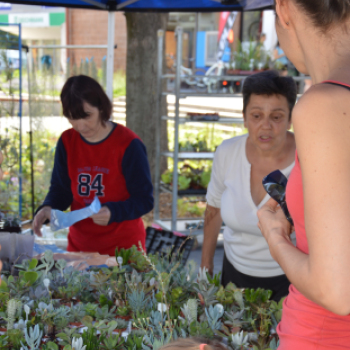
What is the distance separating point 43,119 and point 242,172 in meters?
3.09

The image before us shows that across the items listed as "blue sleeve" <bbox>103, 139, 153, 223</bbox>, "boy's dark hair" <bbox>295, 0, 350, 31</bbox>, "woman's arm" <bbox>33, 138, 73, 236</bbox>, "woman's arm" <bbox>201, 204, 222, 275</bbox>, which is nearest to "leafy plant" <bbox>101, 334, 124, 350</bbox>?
"boy's dark hair" <bbox>295, 0, 350, 31</bbox>

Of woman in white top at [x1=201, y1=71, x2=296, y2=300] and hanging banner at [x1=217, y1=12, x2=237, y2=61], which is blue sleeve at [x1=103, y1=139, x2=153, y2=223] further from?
hanging banner at [x1=217, y1=12, x2=237, y2=61]

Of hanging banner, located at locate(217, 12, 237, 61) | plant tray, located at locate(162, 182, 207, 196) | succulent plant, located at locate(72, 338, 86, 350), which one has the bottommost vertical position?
plant tray, located at locate(162, 182, 207, 196)

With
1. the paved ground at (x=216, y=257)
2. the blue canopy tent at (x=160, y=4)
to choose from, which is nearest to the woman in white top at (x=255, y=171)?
the blue canopy tent at (x=160, y=4)

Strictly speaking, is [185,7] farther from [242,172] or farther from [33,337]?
[33,337]

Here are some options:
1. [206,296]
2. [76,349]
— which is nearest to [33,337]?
[76,349]

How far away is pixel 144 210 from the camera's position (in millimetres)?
2641

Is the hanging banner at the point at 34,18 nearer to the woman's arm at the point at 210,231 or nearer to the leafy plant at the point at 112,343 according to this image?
the woman's arm at the point at 210,231

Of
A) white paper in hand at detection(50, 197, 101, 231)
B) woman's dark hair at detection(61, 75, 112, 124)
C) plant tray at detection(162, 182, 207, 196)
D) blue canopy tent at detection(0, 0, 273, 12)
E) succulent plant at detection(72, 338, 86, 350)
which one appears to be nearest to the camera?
succulent plant at detection(72, 338, 86, 350)

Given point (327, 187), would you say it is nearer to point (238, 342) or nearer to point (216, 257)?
point (238, 342)

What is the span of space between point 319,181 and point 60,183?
2.27 m

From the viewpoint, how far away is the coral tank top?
92cm

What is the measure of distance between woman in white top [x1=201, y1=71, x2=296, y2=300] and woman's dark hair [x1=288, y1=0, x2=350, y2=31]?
138 cm

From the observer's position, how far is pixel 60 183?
2.82 meters
